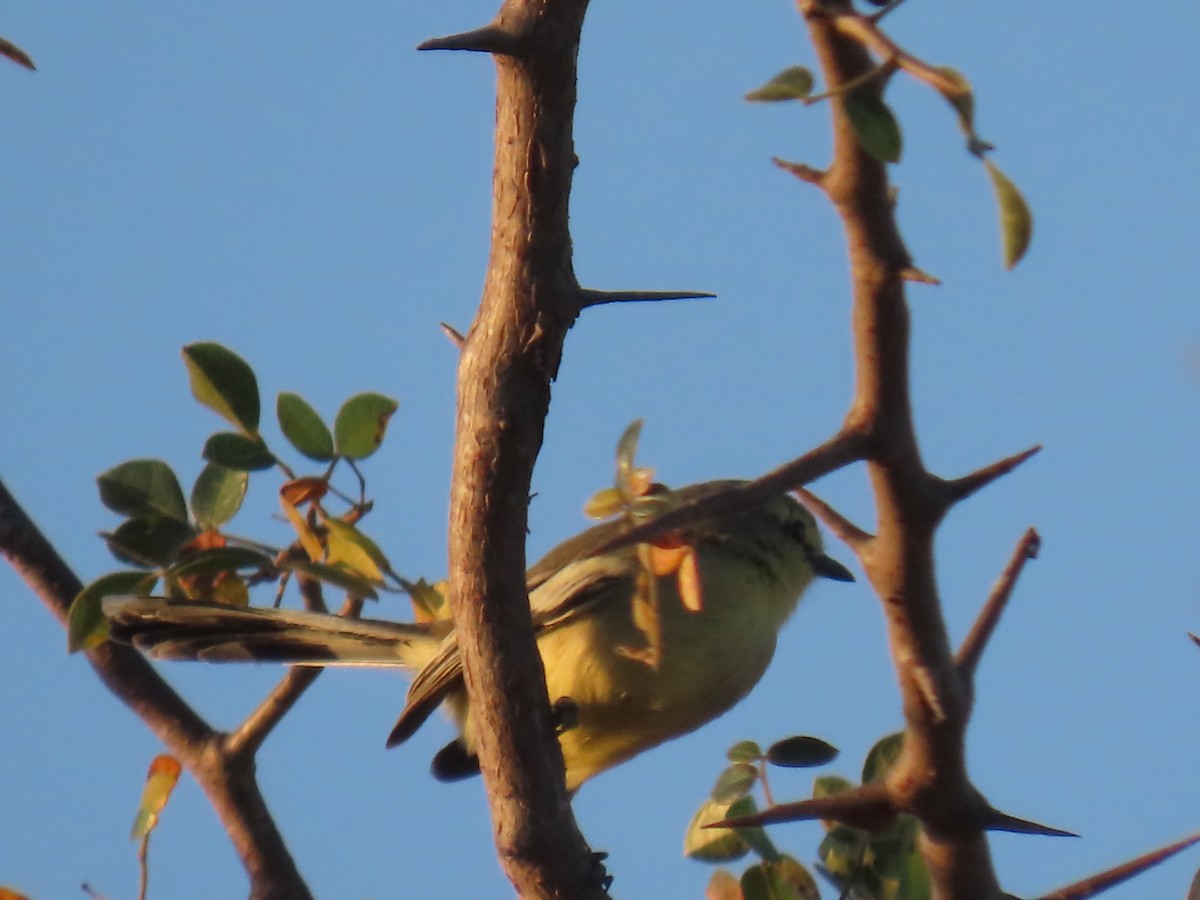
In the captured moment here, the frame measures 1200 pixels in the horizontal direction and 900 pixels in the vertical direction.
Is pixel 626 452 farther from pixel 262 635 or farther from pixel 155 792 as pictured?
pixel 262 635

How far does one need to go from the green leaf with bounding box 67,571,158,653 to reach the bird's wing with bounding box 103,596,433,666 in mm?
747

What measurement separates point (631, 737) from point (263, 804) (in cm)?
128

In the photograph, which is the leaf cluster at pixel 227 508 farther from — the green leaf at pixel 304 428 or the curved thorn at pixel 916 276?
the curved thorn at pixel 916 276

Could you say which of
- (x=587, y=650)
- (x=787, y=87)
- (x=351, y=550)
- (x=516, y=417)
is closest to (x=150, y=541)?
(x=351, y=550)

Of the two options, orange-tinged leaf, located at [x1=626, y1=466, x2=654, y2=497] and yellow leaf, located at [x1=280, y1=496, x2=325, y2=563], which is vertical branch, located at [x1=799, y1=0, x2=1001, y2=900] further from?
yellow leaf, located at [x1=280, y1=496, x2=325, y2=563]

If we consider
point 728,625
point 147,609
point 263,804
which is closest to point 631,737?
point 728,625

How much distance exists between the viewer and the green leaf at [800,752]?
10.8 feet

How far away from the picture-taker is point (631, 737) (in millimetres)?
4887

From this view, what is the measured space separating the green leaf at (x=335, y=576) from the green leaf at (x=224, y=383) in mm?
405

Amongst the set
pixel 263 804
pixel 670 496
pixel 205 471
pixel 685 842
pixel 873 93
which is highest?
pixel 205 471

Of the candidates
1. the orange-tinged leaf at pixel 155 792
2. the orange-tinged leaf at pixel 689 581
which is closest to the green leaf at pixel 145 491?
the orange-tinged leaf at pixel 155 792

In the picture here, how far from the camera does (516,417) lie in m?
2.26

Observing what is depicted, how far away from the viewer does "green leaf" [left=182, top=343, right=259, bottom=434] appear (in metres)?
3.43

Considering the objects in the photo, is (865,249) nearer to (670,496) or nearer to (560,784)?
(670,496)
